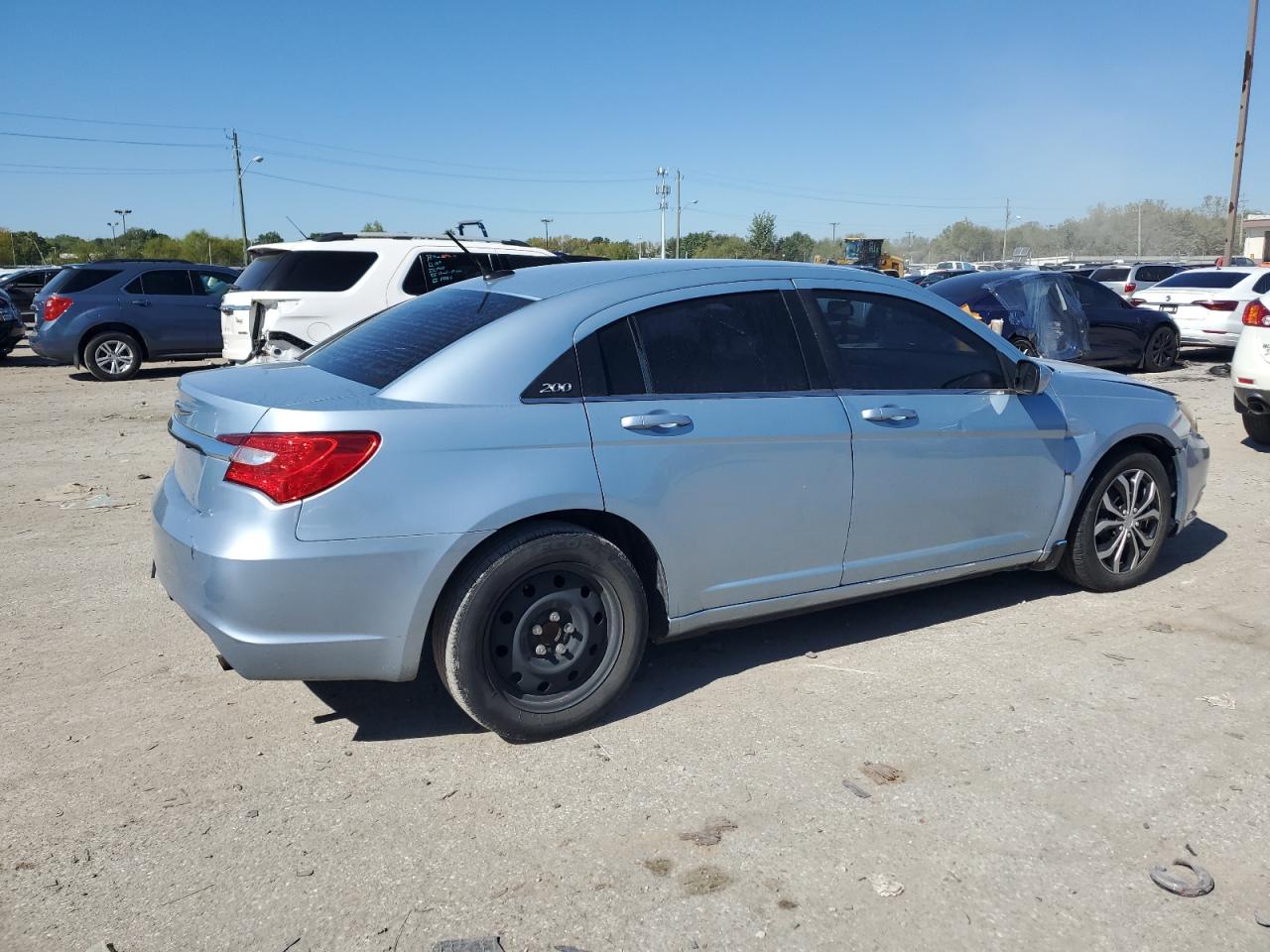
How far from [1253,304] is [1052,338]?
4.62m

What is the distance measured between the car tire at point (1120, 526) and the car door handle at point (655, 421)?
2368mm

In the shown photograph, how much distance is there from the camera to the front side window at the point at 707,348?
3867 mm

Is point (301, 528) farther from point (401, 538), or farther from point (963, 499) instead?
point (963, 499)

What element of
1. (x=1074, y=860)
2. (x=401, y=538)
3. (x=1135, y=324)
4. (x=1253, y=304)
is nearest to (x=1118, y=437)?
(x=1074, y=860)

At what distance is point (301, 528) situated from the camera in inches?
129

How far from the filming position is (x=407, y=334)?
160 inches

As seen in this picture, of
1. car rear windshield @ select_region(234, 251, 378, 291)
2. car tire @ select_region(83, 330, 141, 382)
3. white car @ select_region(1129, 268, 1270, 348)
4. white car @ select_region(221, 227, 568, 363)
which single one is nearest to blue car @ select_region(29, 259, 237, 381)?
car tire @ select_region(83, 330, 141, 382)

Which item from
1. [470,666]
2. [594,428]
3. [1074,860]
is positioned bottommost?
[1074,860]

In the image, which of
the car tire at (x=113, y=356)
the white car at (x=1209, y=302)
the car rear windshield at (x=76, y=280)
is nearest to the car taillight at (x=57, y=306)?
the car rear windshield at (x=76, y=280)

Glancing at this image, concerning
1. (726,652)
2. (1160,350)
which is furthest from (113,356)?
(1160,350)

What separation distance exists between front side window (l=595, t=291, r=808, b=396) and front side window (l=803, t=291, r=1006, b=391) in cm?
22

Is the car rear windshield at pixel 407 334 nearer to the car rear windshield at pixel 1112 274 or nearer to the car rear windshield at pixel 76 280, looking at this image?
the car rear windshield at pixel 76 280

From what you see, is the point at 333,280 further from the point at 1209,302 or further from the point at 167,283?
the point at 1209,302

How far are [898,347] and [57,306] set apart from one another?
46.4 feet
